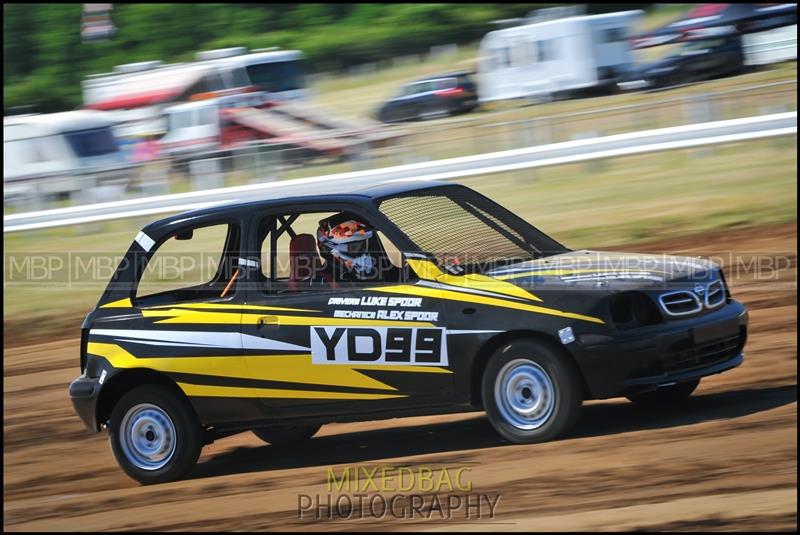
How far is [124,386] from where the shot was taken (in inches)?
288

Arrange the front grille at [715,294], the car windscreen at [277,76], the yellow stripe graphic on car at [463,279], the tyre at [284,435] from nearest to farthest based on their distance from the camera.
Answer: the yellow stripe graphic on car at [463,279]
the front grille at [715,294]
the tyre at [284,435]
the car windscreen at [277,76]

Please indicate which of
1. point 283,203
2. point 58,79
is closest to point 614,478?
point 283,203

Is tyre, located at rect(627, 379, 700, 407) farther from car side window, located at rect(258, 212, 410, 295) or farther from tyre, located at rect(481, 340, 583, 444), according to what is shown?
car side window, located at rect(258, 212, 410, 295)

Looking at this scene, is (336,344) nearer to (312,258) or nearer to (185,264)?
(312,258)

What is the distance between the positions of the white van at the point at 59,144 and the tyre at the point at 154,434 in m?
14.9

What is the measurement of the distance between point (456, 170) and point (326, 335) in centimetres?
822

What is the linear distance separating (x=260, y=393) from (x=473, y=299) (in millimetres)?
1482

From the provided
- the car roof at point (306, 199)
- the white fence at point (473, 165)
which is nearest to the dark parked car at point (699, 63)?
the white fence at point (473, 165)

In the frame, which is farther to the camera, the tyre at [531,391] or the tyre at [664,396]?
the tyre at [664,396]

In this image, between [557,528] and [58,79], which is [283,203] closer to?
[557,528]

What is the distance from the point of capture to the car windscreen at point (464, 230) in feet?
22.3

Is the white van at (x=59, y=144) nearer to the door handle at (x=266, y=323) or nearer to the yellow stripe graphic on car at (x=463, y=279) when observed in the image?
the door handle at (x=266, y=323)

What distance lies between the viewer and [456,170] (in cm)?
1460

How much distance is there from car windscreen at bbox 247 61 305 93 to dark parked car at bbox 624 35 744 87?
7.97 metres
